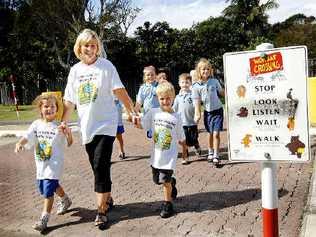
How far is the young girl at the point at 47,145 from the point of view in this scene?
5.39 metres

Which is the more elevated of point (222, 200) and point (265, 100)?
point (265, 100)

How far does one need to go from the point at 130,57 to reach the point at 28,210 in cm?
2675

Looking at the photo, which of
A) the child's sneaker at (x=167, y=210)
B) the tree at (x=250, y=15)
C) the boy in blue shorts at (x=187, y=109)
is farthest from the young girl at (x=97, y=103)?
the tree at (x=250, y=15)

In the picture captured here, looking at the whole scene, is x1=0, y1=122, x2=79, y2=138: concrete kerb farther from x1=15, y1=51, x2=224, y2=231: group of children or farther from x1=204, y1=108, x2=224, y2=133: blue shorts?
x1=15, y1=51, x2=224, y2=231: group of children

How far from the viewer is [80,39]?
202 inches

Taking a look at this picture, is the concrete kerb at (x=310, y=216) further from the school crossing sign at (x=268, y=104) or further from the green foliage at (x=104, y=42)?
the green foliage at (x=104, y=42)

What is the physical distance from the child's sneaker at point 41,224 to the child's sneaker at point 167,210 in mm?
1211

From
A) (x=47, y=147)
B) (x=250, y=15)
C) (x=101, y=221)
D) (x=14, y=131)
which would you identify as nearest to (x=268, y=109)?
(x=101, y=221)

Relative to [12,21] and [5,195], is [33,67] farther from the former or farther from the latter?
[5,195]

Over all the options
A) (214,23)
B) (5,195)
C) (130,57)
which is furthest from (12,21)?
(5,195)

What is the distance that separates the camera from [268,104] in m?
3.26

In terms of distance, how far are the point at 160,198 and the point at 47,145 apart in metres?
1.56

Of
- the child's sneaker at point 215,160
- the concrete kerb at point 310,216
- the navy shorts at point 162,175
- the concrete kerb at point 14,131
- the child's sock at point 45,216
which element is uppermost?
the navy shorts at point 162,175

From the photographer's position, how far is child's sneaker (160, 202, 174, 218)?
5.35m
